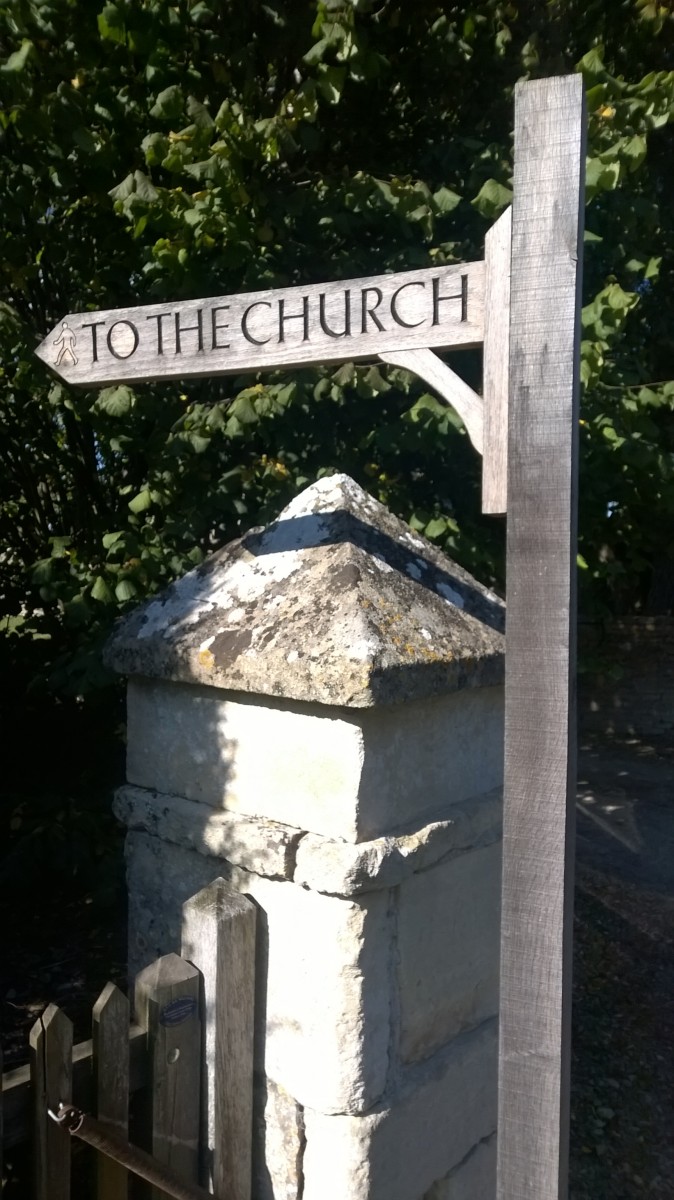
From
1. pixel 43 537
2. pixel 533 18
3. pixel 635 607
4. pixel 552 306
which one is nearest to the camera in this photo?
pixel 552 306

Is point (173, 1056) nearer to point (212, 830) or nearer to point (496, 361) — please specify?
point (212, 830)

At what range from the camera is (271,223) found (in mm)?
3299

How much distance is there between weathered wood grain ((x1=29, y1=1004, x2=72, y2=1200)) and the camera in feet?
4.59

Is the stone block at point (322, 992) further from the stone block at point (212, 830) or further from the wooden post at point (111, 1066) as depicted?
the wooden post at point (111, 1066)

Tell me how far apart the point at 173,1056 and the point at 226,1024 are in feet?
0.34

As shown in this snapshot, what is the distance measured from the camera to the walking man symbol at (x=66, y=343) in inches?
67.4

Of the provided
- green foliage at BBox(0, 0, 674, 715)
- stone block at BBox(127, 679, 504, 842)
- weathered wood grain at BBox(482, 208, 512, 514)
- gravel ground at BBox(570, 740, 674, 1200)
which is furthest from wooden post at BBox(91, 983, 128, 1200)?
gravel ground at BBox(570, 740, 674, 1200)

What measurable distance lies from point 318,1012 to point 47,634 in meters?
2.60

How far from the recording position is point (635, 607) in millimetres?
11844

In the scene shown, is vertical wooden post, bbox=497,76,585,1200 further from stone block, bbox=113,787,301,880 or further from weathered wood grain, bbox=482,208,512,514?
stone block, bbox=113,787,301,880

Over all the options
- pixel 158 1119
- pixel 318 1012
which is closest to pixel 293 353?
pixel 318 1012

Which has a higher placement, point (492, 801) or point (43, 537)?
point (43, 537)

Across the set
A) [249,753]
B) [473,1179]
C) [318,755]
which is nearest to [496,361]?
[318,755]

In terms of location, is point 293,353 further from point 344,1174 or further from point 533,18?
point 533,18
